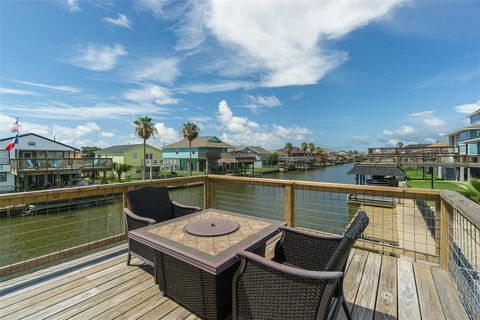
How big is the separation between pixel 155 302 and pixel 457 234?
3.26 meters

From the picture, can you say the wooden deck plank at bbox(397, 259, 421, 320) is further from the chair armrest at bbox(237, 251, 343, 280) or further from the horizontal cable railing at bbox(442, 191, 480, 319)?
the chair armrest at bbox(237, 251, 343, 280)

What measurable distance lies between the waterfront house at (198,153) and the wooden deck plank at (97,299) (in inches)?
1262

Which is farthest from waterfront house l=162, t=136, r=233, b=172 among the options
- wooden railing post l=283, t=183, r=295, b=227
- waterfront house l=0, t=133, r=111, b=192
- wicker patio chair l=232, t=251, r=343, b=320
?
wicker patio chair l=232, t=251, r=343, b=320

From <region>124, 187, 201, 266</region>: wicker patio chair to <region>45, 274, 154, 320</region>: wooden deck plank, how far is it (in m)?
0.22

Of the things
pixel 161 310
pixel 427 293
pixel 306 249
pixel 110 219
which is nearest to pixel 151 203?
pixel 161 310

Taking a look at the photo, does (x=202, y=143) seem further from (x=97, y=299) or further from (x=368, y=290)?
(x=368, y=290)

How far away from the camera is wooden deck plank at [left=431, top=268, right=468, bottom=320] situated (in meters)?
1.77

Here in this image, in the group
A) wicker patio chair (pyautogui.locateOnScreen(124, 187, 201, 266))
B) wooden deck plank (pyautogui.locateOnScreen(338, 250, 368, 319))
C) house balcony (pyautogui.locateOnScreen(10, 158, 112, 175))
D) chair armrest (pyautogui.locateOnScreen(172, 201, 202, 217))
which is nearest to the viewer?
wooden deck plank (pyautogui.locateOnScreen(338, 250, 368, 319))

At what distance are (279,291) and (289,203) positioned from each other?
7.24ft

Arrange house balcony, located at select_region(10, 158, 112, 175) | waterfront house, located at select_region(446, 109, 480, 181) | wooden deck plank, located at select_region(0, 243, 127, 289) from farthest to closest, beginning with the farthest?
waterfront house, located at select_region(446, 109, 480, 181) → house balcony, located at select_region(10, 158, 112, 175) → wooden deck plank, located at select_region(0, 243, 127, 289)

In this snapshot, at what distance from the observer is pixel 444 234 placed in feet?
8.07

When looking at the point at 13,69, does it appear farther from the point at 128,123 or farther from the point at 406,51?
the point at 128,123

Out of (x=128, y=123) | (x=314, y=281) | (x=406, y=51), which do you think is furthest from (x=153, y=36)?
(x=128, y=123)

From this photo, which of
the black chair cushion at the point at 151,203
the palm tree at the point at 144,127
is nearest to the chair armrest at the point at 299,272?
the black chair cushion at the point at 151,203
